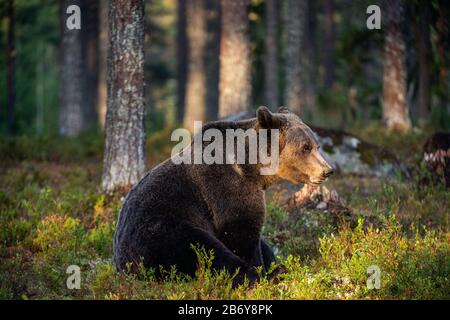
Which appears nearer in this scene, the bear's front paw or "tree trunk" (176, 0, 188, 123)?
the bear's front paw

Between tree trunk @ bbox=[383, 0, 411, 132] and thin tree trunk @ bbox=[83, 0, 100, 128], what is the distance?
14574mm

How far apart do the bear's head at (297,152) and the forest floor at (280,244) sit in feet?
3.27

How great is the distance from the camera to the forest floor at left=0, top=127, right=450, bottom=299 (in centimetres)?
700

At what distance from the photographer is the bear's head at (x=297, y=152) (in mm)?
7223

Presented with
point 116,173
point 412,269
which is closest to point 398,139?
point 116,173

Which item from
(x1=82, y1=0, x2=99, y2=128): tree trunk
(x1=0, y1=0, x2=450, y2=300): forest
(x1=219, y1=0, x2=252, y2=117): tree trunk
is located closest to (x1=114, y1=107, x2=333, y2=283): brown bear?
(x1=0, y1=0, x2=450, y2=300): forest

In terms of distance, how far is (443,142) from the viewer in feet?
40.5

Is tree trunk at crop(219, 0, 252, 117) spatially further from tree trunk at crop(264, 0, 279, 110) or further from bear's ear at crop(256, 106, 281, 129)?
tree trunk at crop(264, 0, 279, 110)

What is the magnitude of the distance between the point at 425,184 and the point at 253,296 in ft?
20.6

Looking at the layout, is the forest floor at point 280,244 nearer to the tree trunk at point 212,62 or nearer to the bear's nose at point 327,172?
the bear's nose at point 327,172

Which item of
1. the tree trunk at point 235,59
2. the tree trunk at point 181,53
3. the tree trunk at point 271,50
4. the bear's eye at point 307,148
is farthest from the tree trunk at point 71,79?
the bear's eye at point 307,148
